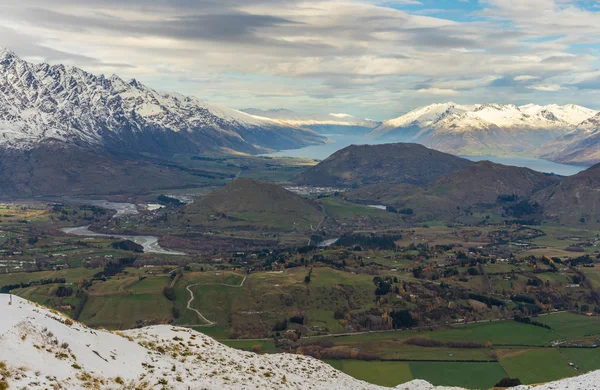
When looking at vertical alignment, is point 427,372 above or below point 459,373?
below

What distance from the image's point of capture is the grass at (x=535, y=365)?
380 ft

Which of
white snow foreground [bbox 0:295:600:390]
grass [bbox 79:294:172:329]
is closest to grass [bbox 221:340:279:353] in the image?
grass [bbox 79:294:172:329]

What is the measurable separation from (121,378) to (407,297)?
5708 inches

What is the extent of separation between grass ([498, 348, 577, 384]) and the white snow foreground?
72.0 metres

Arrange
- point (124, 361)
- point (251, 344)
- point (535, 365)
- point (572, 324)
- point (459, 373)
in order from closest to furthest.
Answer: point (124, 361) → point (459, 373) → point (535, 365) → point (251, 344) → point (572, 324)

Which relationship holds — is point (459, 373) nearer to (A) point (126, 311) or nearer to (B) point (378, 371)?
(B) point (378, 371)

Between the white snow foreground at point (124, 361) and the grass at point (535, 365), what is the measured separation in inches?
2836

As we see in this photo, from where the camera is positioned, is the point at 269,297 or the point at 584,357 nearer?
the point at 584,357

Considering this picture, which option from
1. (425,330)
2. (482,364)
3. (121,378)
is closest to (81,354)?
(121,378)

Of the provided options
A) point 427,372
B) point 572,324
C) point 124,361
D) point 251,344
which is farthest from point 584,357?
point 124,361

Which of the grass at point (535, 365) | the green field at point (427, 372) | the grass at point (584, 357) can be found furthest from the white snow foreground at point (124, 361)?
the grass at point (584, 357)

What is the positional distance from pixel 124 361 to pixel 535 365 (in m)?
106

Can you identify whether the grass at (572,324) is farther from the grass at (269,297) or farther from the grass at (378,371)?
the grass at (378,371)

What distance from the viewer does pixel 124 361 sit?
37844 mm
